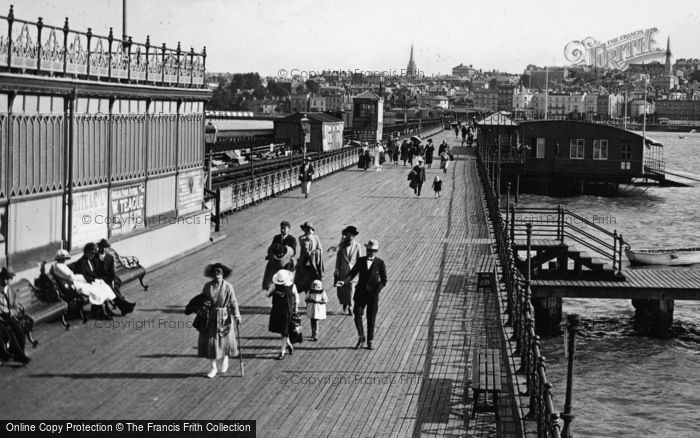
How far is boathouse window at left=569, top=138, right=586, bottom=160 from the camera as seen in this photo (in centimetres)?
7019

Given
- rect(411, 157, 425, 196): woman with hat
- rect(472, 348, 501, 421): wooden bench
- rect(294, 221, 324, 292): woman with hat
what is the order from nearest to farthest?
rect(472, 348, 501, 421): wooden bench
rect(294, 221, 324, 292): woman with hat
rect(411, 157, 425, 196): woman with hat

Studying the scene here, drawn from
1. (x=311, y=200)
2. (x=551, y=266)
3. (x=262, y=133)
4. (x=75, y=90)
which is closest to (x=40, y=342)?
(x=75, y=90)

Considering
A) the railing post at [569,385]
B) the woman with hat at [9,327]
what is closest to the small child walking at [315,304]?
the woman with hat at [9,327]

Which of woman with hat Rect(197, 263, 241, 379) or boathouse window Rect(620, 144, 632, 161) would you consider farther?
boathouse window Rect(620, 144, 632, 161)

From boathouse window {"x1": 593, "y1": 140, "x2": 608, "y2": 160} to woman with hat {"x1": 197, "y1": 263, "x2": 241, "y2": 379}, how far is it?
197ft

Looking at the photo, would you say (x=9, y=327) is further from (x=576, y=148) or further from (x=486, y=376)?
(x=576, y=148)

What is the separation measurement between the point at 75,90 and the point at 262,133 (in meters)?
79.7

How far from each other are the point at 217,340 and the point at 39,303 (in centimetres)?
426

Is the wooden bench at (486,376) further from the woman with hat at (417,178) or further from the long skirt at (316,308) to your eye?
the woman with hat at (417,178)

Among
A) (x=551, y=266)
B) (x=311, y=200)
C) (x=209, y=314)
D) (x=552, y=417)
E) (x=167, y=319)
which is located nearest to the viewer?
(x=552, y=417)

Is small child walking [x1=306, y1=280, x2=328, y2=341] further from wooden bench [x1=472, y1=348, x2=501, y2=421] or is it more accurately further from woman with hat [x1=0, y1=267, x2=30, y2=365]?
woman with hat [x1=0, y1=267, x2=30, y2=365]

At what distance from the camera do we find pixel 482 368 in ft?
44.0

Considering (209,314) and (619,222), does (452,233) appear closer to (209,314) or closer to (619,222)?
(209,314)

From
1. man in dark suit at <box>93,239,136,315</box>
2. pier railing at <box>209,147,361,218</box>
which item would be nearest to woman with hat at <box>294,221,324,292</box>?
man in dark suit at <box>93,239,136,315</box>
